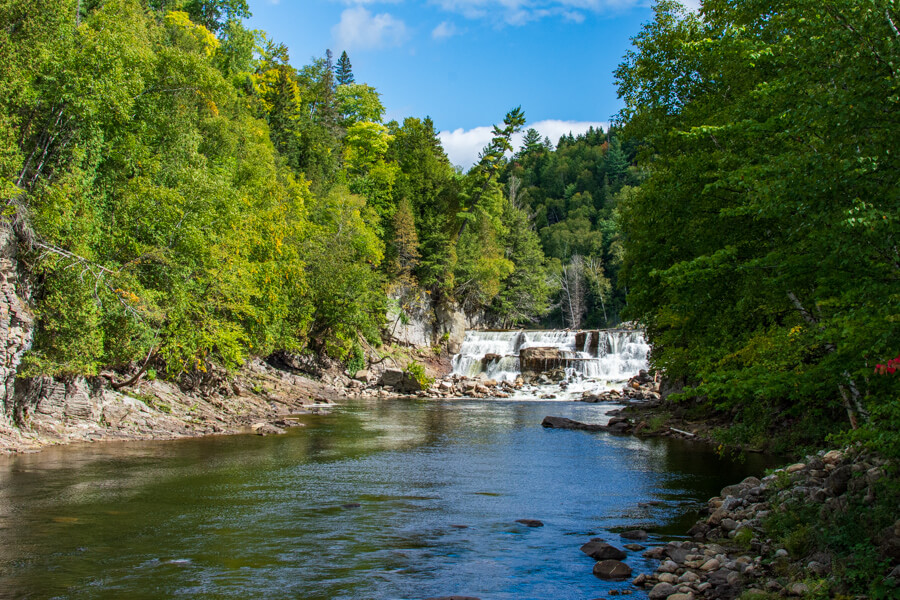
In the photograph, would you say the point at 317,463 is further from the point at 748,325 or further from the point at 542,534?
the point at 748,325

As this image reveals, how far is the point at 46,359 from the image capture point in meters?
18.8

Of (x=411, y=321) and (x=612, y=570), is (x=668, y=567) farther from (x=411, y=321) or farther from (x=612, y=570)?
(x=411, y=321)

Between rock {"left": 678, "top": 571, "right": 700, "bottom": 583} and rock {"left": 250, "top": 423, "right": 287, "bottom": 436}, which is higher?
rock {"left": 678, "top": 571, "right": 700, "bottom": 583}

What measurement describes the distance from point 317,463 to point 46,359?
856 centimetres

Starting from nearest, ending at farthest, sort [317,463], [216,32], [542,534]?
1. [542,534]
2. [317,463]
3. [216,32]

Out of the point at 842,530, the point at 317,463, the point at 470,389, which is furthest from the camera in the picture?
the point at 470,389

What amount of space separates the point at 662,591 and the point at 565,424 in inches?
756

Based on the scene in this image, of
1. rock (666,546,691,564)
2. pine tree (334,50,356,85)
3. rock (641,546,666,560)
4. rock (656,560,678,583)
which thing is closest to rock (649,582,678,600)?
rock (656,560,678,583)

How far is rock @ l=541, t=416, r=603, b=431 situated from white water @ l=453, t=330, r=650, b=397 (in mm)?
13341

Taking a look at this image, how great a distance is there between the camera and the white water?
4428 cm

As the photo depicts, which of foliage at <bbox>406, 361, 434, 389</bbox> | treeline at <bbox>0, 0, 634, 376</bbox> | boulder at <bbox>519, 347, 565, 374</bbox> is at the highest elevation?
treeline at <bbox>0, 0, 634, 376</bbox>

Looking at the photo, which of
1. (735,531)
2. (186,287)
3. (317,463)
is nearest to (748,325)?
(735,531)

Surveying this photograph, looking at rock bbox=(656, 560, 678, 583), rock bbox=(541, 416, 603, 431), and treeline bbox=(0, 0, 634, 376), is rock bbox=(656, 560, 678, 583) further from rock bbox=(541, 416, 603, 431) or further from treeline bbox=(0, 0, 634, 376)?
rock bbox=(541, 416, 603, 431)

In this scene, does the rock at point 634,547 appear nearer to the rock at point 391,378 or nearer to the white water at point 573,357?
the white water at point 573,357
